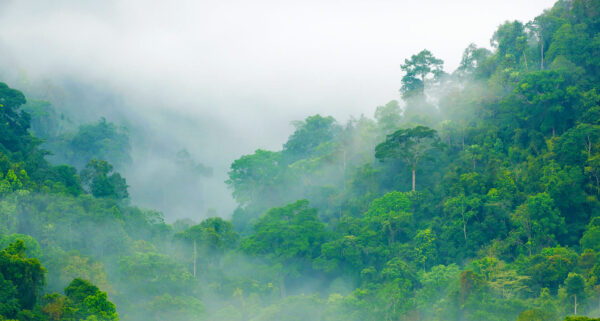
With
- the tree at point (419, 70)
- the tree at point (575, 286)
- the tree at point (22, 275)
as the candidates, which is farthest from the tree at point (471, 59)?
the tree at point (22, 275)

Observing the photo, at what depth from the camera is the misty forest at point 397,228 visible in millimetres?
27812

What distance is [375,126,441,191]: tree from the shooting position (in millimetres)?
37719

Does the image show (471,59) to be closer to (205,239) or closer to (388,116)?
(388,116)

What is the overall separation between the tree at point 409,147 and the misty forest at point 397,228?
Answer: 0.13 meters

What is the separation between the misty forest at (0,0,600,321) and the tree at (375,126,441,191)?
0.13 metres

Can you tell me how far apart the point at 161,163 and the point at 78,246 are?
30.8 metres

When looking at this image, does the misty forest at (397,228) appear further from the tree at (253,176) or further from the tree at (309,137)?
the tree at (309,137)

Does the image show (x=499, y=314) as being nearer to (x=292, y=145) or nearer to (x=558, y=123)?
(x=558, y=123)

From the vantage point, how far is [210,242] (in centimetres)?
3650

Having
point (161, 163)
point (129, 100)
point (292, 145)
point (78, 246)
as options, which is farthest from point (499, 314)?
point (129, 100)

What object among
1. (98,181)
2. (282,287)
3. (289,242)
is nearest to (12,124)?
(98,181)

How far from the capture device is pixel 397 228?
35.3 meters

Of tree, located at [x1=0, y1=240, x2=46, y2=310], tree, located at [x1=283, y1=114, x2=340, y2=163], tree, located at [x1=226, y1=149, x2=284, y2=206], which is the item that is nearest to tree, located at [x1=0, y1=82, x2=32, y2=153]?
tree, located at [x1=0, y1=240, x2=46, y2=310]

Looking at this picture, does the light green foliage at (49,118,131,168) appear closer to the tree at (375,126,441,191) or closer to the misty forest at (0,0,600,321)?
the misty forest at (0,0,600,321)
